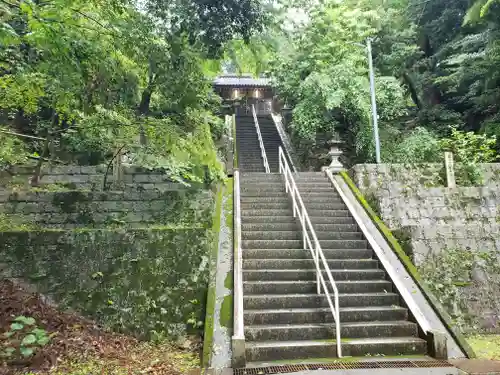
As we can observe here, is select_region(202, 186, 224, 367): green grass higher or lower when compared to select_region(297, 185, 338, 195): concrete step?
lower

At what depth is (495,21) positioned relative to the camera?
1079 centimetres

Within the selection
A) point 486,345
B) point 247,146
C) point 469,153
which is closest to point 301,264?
point 486,345

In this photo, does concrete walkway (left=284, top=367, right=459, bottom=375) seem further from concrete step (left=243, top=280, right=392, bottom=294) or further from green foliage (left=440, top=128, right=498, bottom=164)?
green foliage (left=440, top=128, right=498, bottom=164)

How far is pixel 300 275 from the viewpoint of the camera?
6.09 metres

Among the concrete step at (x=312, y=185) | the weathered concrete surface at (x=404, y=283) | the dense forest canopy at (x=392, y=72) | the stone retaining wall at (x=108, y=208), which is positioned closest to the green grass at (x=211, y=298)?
the stone retaining wall at (x=108, y=208)

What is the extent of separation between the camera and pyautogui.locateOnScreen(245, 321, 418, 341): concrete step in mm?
4930

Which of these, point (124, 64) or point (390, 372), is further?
point (124, 64)

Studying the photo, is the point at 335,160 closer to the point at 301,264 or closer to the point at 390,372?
the point at 301,264

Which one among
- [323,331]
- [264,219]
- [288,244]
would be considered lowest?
[323,331]

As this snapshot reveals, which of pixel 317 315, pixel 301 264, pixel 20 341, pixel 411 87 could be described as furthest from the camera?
pixel 411 87

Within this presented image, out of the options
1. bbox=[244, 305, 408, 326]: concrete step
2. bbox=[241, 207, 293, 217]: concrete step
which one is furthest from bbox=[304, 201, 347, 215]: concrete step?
bbox=[244, 305, 408, 326]: concrete step

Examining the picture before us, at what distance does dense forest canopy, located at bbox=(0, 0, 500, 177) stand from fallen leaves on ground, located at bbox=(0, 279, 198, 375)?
111 inches

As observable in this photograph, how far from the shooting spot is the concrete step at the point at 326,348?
4.62 metres

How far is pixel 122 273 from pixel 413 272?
4782 mm
